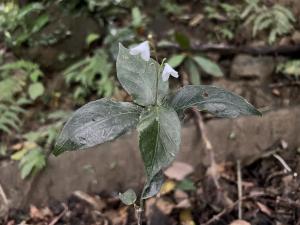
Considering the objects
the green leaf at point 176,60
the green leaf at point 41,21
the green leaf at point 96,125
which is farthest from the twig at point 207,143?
the green leaf at point 41,21

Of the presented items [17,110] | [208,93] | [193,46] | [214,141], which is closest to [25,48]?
[17,110]

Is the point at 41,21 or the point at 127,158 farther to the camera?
the point at 41,21

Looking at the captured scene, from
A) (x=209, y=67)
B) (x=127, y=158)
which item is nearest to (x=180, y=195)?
(x=127, y=158)

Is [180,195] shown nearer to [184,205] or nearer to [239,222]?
[184,205]

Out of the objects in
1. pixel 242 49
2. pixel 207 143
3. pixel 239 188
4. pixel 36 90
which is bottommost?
pixel 239 188

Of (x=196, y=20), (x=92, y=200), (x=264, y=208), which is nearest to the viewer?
(x=264, y=208)

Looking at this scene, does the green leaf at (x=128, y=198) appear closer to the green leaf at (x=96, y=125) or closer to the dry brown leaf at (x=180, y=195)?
the green leaf at (x=96, y=125)
